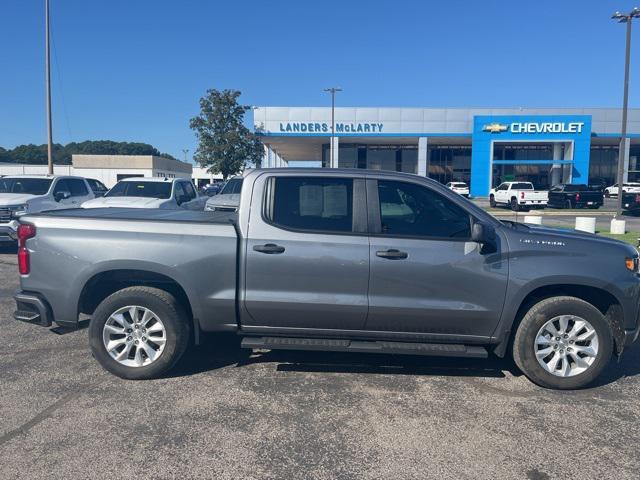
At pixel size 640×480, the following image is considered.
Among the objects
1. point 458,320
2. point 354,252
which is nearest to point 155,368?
point 354,252

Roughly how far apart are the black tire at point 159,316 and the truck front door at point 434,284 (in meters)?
1.67

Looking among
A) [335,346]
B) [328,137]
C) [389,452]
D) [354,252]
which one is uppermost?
[328,137]

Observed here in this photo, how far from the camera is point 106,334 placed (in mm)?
Result: 4523

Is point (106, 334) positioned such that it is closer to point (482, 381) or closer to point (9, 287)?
point (482, 381)

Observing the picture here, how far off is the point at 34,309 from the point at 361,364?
3067mm

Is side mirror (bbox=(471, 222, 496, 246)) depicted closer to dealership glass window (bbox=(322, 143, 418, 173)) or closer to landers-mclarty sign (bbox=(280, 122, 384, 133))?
landers-mclarty sign (bbox=(280, 122, 384, 133))

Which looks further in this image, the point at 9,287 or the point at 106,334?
the point at 9,287

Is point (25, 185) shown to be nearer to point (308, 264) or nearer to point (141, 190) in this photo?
point (141, 190)

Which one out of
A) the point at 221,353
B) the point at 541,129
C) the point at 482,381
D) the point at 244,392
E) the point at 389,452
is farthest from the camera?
the point at 541,129

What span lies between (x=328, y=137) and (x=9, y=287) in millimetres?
38782

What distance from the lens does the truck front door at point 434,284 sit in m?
4.31

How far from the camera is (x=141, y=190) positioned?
515 inches

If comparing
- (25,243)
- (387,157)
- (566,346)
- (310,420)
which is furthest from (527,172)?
(25,243)

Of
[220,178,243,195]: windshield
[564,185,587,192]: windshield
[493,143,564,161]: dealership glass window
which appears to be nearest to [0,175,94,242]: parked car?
[220,178,243,195]: windshield
